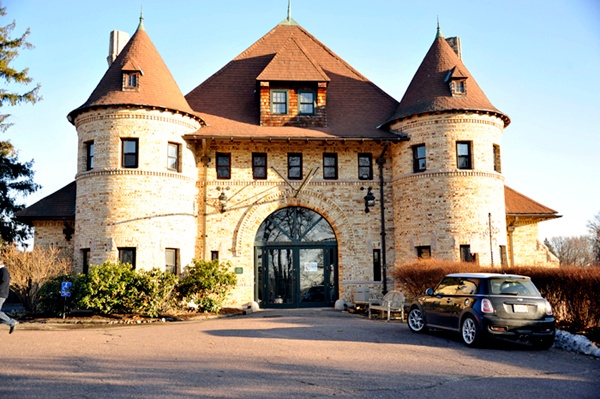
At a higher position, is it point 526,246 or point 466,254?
point 526,246

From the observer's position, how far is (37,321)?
1711 cm

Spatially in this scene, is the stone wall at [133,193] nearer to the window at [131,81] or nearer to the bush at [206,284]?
the bush at [206,284]

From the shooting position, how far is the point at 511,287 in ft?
36.5

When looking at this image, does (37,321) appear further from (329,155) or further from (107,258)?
(329,155)

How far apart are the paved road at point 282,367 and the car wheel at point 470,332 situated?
285 millimetres

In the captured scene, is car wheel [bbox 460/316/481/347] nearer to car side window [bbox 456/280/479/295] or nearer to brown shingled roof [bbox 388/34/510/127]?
car side window [bbox 456/280/479/295]

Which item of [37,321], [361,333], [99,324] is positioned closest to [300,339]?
[361,333]

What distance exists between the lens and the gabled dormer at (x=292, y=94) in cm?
2262

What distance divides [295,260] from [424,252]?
206 inches

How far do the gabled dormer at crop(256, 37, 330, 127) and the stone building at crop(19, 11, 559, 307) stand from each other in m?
0.06

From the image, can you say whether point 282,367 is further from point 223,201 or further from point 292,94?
point 292,94

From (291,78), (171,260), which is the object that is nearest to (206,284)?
(171,260)

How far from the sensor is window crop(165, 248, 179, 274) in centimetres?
2036

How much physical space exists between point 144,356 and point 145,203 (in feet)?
36.1
